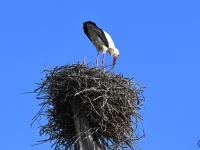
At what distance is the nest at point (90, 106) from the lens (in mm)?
6828

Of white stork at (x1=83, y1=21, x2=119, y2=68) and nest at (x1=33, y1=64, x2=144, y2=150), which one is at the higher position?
white stork at (x1=83, y1=21, x2=119, y2=68)

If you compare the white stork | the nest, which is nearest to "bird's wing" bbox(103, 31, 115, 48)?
the white stork

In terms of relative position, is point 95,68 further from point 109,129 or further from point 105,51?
point 105,51

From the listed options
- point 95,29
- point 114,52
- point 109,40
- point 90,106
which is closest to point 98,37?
point 95,29

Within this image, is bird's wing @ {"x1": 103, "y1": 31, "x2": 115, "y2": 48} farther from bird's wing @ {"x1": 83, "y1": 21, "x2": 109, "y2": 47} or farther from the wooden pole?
the wooden pole

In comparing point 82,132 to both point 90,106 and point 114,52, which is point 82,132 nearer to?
point 90,106

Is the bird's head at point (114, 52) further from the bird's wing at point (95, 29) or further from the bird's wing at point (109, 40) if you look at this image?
the bird's wing at point (95, 29)

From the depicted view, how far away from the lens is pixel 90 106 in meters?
6.84

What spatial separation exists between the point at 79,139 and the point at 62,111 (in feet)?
2.54

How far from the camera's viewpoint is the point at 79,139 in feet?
21.3

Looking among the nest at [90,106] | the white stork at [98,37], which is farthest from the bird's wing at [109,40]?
the nest at [90,106]

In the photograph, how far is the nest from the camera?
6.83 metres

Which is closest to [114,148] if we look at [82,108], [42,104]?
[82,108]

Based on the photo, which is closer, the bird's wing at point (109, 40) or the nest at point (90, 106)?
the nest at point (90, 106)
